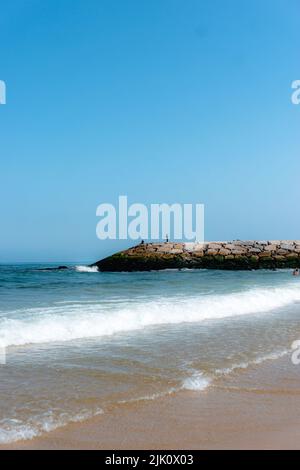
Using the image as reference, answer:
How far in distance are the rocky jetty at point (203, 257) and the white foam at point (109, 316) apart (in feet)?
95.3

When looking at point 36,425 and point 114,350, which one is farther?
point 114,350

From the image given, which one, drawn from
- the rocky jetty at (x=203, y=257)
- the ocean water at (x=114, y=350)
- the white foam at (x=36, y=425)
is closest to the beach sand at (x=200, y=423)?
the white foam at (x=36, y=425)

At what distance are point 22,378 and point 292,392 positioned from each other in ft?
10.5

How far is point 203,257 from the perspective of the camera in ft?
149

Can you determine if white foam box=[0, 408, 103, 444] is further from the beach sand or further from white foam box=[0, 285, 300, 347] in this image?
white foam box=[0, 285, 300, 347]

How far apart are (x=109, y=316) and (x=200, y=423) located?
6466 millimetres

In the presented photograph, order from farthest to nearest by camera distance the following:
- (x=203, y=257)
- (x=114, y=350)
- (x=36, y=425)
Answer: (x=203, y=257) < (x=114, y=350) < (x=36, y=425)

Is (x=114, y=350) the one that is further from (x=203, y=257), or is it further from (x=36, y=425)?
(x=203, y=257)

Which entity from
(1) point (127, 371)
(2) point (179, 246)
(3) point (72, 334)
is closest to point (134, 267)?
(2) point (179, 246)

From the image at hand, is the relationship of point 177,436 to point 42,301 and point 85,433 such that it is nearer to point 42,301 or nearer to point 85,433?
point 85,433

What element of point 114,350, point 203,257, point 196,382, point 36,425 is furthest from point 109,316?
point 203,257

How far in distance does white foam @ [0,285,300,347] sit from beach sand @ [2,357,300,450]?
4.06 metres

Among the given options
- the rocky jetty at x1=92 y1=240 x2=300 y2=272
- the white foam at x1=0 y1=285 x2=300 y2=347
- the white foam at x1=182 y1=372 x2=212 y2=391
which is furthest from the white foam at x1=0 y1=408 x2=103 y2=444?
the rocky jetty at x1=92 y1=240 x2=300 y2=272

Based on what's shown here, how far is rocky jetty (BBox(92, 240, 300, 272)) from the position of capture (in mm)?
44844
